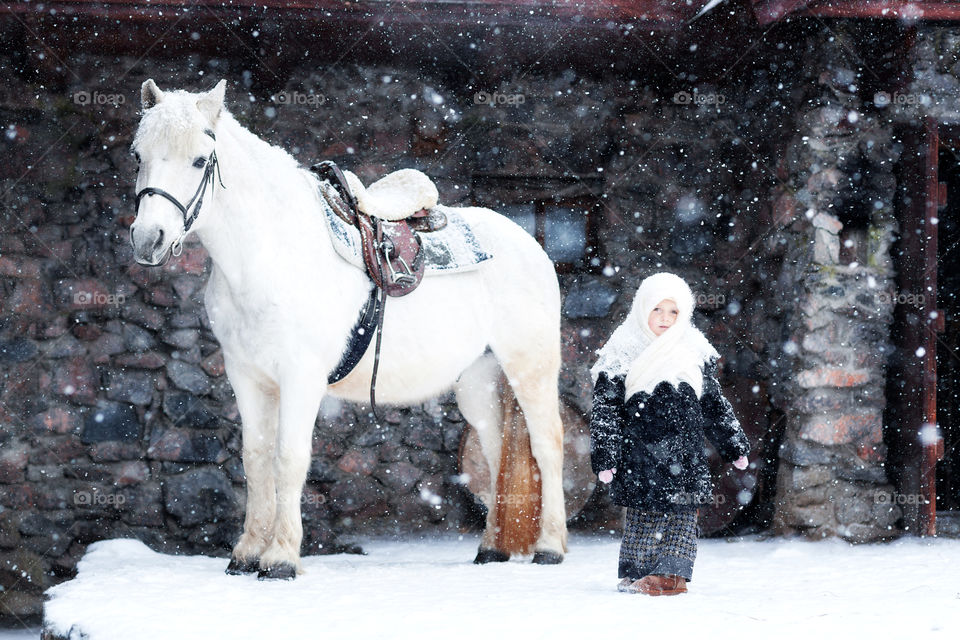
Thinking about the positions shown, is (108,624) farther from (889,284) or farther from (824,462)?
(889,284)

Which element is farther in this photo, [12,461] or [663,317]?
[12,461]

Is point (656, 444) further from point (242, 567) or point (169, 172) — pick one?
point (169, 172)

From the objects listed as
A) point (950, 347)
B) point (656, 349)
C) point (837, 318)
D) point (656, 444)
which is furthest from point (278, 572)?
point (950, 347)

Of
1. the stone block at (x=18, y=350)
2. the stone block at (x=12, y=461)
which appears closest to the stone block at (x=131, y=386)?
the stone block at (x=18, y=350)

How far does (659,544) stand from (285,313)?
1773 millimetres

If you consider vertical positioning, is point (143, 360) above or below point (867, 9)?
below

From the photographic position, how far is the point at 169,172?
368cm

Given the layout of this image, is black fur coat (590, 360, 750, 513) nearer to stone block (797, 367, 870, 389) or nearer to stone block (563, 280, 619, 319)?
stone block (797, 367, 870, 389)

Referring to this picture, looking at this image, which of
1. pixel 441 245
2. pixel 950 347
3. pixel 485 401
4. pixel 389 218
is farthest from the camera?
pixel 950 347

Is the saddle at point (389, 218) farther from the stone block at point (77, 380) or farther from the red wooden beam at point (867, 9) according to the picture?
the stone block at point (77, 380)

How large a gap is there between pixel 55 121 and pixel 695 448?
4742 mm

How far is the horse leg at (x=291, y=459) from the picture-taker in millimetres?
4012

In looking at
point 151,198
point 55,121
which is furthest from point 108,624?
point 55,121

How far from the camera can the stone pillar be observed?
230 inches
